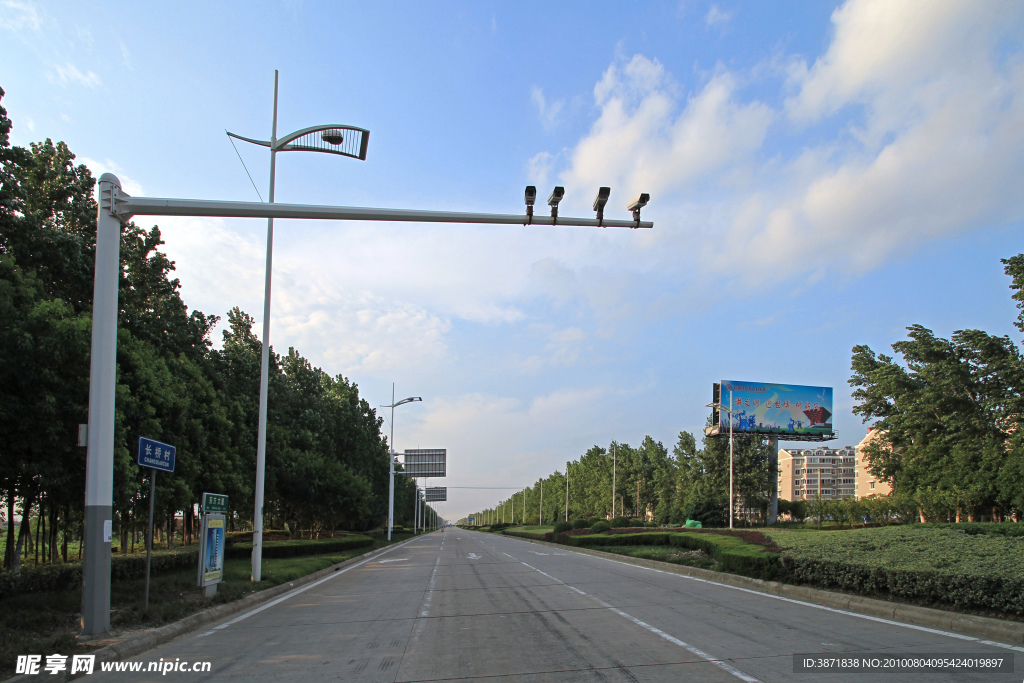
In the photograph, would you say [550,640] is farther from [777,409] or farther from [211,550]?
[777,409]

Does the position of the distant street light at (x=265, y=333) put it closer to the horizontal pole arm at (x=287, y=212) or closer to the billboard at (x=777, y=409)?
the horizontal pole arm at (x=287, y=212)

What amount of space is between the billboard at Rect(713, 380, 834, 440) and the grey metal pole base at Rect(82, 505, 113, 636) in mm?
59325

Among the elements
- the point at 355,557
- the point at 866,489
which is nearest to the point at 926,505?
the point at 355,557

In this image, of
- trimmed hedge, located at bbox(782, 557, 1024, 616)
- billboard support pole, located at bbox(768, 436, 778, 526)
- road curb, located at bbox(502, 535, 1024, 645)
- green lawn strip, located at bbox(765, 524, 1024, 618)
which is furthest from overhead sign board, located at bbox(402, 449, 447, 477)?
trimmed hedge, located at bbox(782, 557, 1024, 616)

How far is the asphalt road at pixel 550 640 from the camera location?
7676mm

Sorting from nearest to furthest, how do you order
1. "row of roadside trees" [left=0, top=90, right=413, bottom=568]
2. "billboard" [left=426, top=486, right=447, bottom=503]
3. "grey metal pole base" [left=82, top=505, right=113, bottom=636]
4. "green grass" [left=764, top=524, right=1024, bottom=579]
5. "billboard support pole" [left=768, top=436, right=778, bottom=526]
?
"grey metal pole base" [left=82, top=505, right=113, bottom=636] < "green grass" [left=764, top=524, right=1024, bottom=579] < "row of roadside trees" [left=0, top=90, right=413, bottom=568] < "billboard support pole" [left=768, top=436, right=778, bottom=526] < "billboard" [left=426, top=486, right=447, bottom=503]

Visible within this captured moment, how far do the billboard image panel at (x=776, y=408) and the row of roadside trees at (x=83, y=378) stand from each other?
3945 centimetres

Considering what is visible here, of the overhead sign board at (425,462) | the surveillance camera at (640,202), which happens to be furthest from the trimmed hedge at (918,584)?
the overhead sign board at (425,462)

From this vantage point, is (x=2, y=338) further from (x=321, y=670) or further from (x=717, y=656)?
(x=717, y=656)

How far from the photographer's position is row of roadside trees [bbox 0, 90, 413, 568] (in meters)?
12.6

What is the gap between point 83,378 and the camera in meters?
13.7

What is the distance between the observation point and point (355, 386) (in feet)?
225

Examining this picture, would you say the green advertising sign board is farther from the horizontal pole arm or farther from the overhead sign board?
the overhead sign board

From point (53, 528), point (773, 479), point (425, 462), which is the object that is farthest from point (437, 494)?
point (53, 528)
